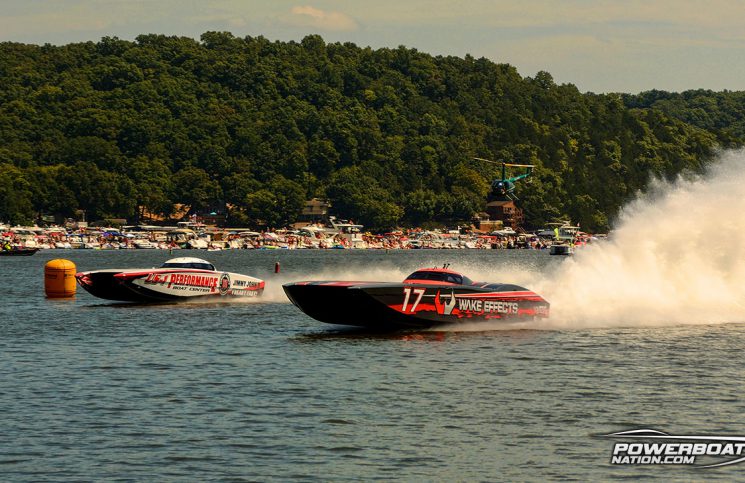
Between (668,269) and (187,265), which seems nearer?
(668,269)

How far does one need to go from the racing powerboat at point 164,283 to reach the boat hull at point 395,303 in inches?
682

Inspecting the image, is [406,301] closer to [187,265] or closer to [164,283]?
[164,283]

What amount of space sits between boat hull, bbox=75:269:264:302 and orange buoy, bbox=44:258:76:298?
10.6 meters

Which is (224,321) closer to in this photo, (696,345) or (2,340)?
(2,340)

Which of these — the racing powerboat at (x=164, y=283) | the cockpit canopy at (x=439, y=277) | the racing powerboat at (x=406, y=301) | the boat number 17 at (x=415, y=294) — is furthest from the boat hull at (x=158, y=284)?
the boat number 17 at (x=415, y=294)

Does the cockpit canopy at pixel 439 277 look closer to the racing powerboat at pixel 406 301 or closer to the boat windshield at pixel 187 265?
the racing powerboat at pixel 406 301

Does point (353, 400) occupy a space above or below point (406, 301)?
below

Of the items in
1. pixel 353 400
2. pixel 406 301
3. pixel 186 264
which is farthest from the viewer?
pixel 186 264

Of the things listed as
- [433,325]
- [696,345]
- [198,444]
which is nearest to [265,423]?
[198,444]

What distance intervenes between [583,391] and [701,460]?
341 inches

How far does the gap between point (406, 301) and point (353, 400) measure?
12634 millimetres

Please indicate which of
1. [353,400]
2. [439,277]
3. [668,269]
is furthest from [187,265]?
[353,400]

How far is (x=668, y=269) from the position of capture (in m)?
53.9

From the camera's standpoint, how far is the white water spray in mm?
51938
